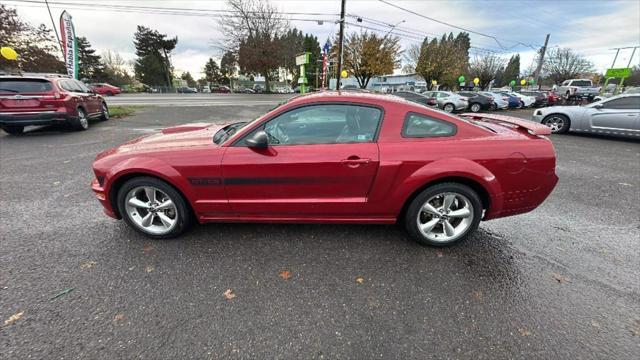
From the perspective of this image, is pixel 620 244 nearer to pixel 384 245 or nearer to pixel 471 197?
pixel 471 197

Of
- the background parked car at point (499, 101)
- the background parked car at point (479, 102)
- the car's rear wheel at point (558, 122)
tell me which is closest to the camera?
the car's rear wheel at point (558, 122)

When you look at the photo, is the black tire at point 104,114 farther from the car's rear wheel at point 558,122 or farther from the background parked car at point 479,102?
the background parked car at point 479,102

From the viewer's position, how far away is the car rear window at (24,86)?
674 cm

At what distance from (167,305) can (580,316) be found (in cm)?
302

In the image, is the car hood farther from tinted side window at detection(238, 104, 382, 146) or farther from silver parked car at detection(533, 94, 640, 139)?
silver parked car at detection(533, 94, 640, 139)

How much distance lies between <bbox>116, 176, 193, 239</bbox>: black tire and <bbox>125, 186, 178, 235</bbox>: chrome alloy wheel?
28 millimetres

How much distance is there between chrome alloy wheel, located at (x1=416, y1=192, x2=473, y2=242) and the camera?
8.67 feet

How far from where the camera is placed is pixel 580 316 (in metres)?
1.98

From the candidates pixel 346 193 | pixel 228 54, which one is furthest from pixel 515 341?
pixel 228 54

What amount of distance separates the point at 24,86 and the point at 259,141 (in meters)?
8.49

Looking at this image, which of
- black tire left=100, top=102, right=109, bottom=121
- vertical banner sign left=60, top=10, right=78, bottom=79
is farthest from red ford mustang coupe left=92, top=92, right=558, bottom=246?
vertical banner sign left=60, top=10, right=78, bottom=79

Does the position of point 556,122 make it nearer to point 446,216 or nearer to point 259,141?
point 446,216

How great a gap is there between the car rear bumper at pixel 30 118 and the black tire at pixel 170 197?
695 cm

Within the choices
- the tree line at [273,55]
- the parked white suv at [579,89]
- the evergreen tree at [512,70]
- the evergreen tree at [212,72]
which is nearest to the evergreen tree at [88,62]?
the tree line at [273,55]
